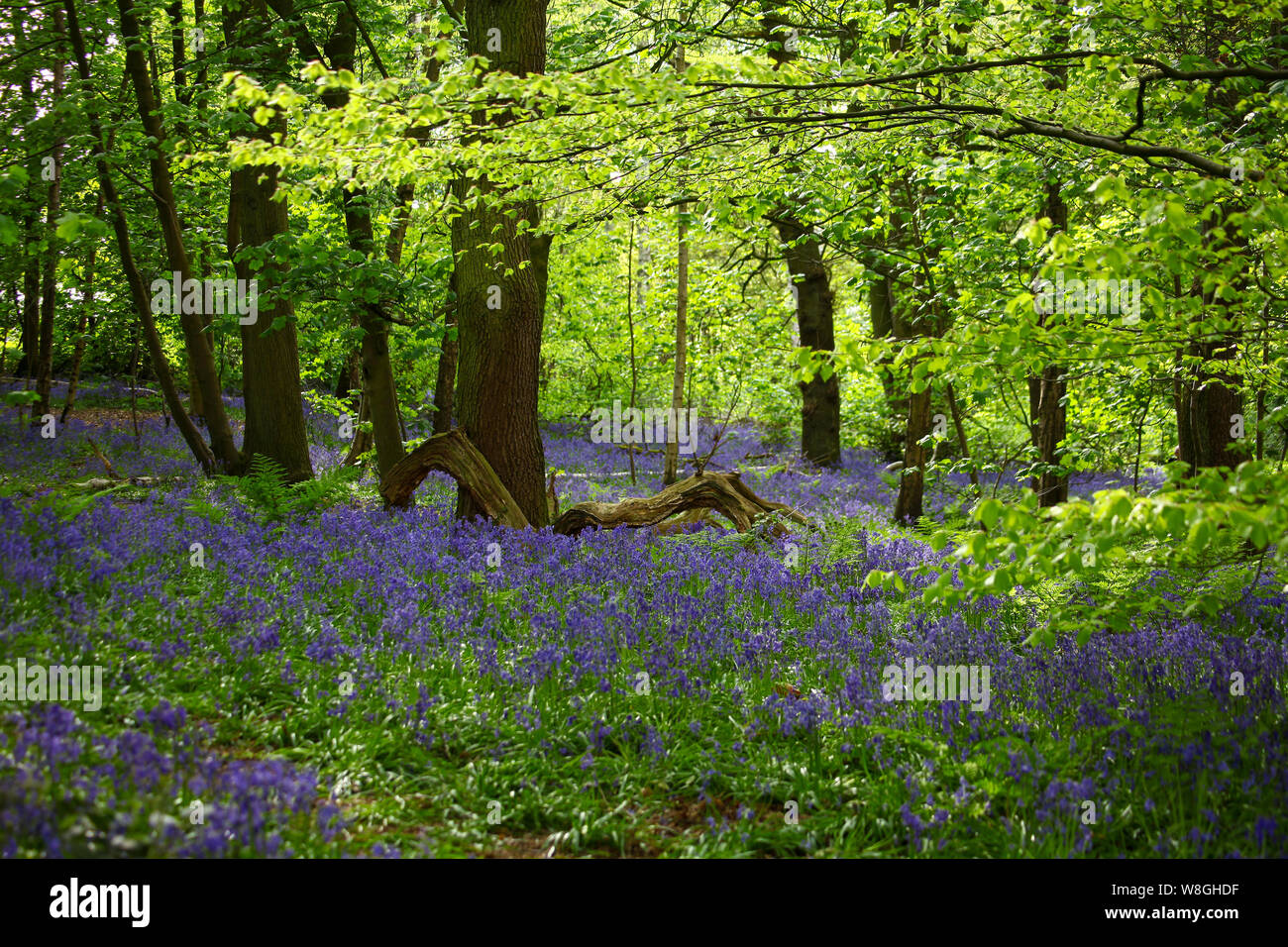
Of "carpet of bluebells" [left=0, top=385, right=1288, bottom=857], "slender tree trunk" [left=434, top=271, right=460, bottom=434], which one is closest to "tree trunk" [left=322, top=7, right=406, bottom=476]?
"slender tree trunk" [left=434, top=271, right=460, bottom=434]

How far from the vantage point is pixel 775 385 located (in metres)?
22.4

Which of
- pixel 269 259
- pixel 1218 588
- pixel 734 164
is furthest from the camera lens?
pixel 269 259

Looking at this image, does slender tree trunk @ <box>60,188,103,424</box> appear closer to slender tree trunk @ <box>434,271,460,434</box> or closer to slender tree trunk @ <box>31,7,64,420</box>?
slender tree trunk @ <box>31,7,64,420</box>

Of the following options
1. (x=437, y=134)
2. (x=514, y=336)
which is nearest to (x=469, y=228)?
(x=514, y=336)

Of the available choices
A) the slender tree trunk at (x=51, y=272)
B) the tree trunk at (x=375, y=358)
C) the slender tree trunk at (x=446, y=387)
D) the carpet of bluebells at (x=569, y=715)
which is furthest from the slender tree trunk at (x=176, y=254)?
the carpet of bluebells at (x=569, y=715)

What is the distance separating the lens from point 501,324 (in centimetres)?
848

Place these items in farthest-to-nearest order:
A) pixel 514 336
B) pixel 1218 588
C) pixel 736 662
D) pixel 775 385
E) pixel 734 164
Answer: pixel 775 385 < pixel 514 336 < pixel 734 164 < pixel 736 662 < pixel 1218 588

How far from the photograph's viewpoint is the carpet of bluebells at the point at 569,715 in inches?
135

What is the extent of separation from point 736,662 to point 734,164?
11.4 ft

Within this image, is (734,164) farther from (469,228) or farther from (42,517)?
(42,517)

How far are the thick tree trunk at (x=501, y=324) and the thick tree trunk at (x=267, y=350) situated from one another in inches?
102

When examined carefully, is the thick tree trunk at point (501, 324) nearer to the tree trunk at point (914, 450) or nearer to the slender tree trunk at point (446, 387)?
the slender tree trunk at point (446, 387)

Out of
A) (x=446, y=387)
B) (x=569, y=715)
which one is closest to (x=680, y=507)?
(x=569, y=715)

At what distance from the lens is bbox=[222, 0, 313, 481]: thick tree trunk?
9.88 metres
